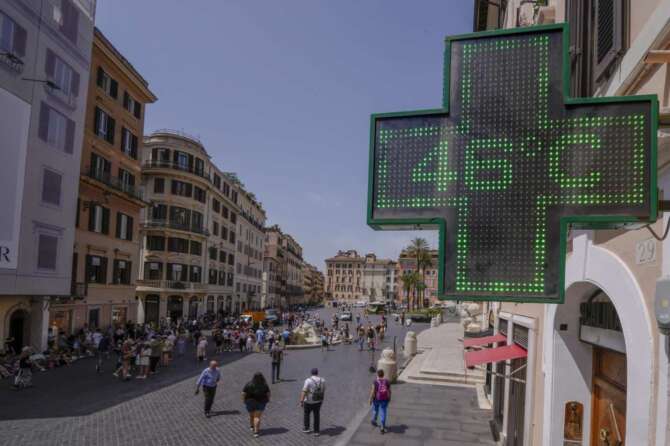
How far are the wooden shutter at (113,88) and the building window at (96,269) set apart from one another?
436 inches

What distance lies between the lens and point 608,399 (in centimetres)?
640

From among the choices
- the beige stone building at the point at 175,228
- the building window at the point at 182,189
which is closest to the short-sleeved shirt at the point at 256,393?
the beige stone building at the point at 175,228

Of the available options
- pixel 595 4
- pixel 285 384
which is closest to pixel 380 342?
pixel 285 384

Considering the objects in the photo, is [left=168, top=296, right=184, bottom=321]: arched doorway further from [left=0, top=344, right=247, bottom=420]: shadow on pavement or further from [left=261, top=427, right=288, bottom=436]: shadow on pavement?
[left=261, top=427, right=288, bottom=436]: shadow on pavement

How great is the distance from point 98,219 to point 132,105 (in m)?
9.37

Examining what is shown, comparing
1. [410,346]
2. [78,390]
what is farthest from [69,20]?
→ [410,346]

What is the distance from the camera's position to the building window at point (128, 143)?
35.7 meters

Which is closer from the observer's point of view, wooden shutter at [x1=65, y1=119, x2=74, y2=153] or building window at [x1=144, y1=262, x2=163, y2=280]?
wooden shutter at [x1=65, y1=119, x2=74, y2=153]

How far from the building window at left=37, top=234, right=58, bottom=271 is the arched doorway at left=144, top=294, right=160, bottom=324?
24.4m

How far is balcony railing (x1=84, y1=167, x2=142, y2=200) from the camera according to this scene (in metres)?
31.5

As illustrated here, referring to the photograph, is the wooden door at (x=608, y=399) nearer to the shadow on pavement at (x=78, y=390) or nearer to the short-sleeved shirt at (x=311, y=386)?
the short-sleeved shirt at (x=311, y=386)

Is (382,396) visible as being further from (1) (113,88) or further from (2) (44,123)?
(1) (113,88)

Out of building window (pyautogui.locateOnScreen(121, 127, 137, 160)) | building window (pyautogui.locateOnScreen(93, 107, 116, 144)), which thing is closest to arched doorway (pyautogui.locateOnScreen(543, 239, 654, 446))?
building window (pyautogui.locateOnScreen(93, 107, 116, 144))

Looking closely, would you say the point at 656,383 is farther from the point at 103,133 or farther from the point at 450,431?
the point at 103,133
